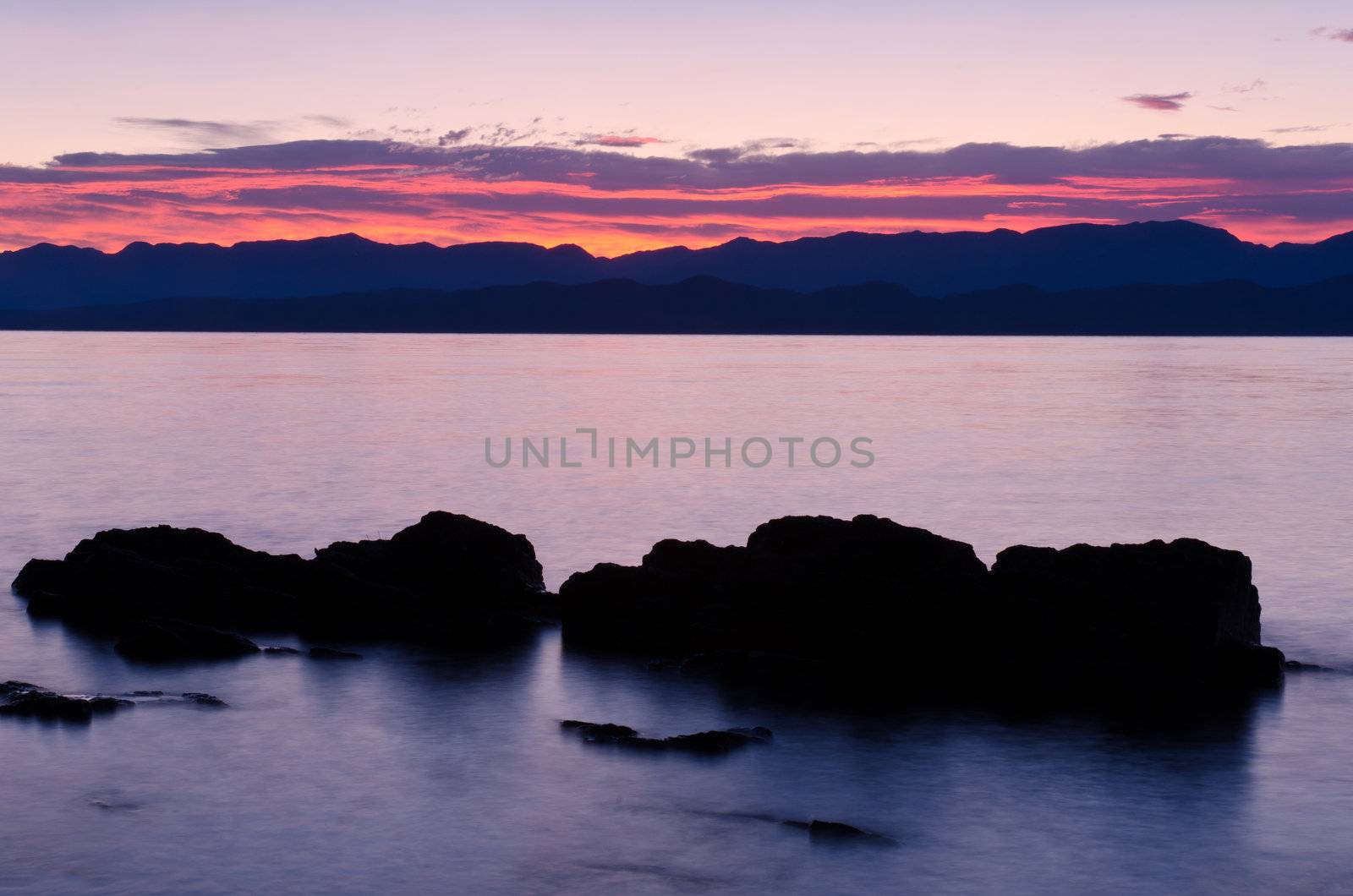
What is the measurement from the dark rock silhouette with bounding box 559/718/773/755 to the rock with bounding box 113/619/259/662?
583 cm

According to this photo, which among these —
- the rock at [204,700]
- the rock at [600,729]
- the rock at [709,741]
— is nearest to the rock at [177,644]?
the rock at [204,700]

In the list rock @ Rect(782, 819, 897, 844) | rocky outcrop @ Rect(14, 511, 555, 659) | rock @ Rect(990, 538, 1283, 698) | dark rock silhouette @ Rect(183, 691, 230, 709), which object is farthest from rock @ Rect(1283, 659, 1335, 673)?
dark rock silhouette @ Rect(183, 691, 230, 709)

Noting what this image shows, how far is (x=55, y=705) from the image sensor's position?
15.9 meters

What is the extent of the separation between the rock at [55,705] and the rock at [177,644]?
2.36 metres

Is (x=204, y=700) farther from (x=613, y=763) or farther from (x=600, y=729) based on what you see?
(x=613, y=763)

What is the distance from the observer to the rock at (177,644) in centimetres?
1900

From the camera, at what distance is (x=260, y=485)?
39812 mm

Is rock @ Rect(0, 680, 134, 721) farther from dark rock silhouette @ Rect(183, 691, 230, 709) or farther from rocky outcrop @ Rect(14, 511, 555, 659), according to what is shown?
rocky outcrop @ Rect(14, 511, 555, 659)

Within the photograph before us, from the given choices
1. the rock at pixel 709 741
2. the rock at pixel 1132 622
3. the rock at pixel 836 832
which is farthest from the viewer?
the rock at pixel 1132 622

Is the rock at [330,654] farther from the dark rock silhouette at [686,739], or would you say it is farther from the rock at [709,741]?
the rock at [709,741]

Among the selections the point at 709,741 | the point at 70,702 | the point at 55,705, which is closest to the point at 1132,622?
the point at 709,741

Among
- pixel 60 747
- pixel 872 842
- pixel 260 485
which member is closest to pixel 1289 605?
pixel 872 842

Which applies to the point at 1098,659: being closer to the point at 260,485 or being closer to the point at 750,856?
the point at 750,856

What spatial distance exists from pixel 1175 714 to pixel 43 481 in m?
33.2
